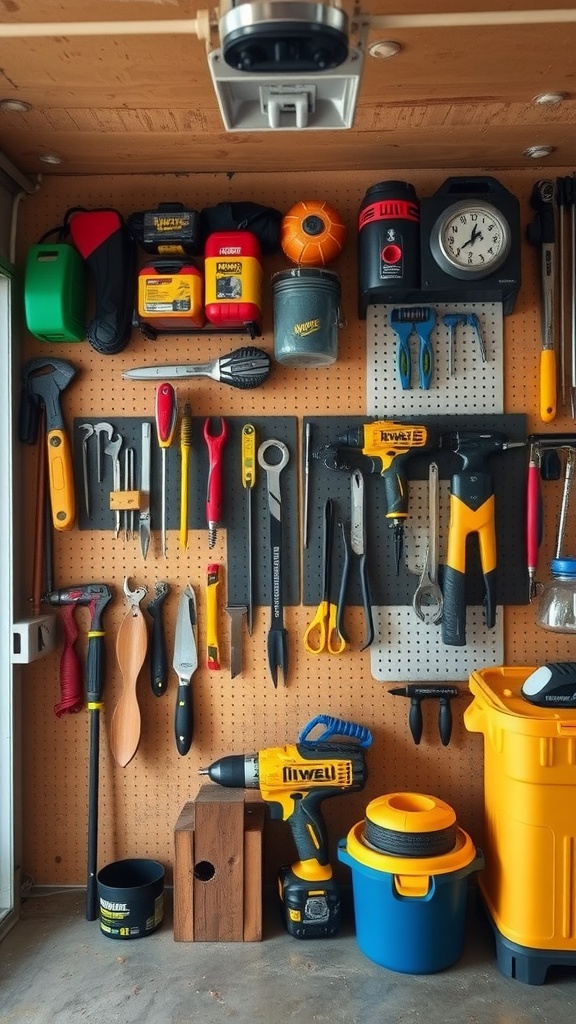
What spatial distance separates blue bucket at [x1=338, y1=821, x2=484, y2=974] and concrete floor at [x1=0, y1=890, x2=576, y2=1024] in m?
0.04

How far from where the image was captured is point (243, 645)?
1.95m

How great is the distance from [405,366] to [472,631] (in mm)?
674

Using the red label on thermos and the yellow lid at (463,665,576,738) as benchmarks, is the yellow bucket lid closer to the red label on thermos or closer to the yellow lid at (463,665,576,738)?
the yellow lid at (463,665,576,738)

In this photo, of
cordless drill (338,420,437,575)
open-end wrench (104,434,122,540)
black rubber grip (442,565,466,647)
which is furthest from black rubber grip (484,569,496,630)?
open-end wrench (104,434,122,540)

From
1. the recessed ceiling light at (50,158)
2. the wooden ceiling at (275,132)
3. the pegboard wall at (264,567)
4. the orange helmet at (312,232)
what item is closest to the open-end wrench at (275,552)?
the pegboard wall at (264,567)

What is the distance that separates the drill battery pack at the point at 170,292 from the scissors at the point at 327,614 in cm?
57

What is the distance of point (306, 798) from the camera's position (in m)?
1.78

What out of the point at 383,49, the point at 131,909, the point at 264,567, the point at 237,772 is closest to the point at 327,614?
the point at 264,567

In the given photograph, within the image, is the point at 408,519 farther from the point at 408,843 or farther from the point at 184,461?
the point at 408,843

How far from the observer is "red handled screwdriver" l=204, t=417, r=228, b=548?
1897 millimetres

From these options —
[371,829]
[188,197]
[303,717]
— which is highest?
[188,197]

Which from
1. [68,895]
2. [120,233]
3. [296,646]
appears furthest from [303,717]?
[120,233]

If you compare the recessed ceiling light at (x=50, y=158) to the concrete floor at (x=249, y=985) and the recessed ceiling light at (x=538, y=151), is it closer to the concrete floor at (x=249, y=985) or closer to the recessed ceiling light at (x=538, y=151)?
the recessed ceiling light at (x=538, y=151)

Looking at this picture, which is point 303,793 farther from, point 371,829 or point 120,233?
point 120,233
